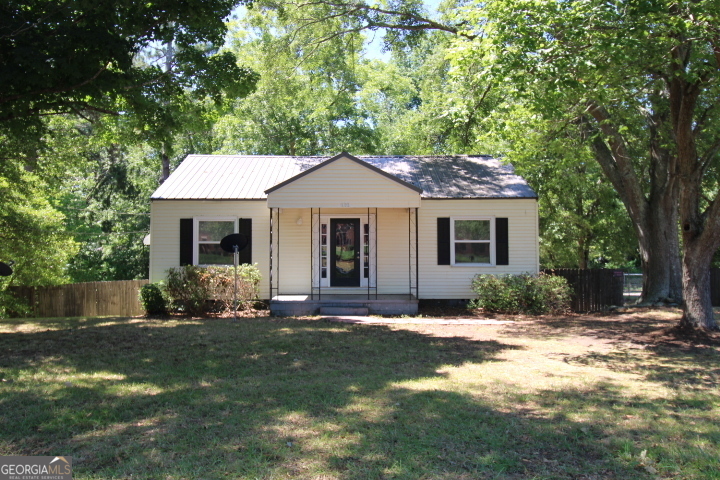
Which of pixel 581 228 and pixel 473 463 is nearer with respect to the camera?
pixel 473 463

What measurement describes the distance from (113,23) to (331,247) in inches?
324

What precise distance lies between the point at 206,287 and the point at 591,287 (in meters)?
10.5

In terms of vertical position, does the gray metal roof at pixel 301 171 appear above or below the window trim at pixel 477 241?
above

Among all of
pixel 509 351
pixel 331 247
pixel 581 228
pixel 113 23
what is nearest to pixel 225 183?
pixel 331 247

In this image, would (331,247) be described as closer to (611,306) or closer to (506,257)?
(506,257)

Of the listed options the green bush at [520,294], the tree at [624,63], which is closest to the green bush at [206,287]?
the green bush at [520,294]

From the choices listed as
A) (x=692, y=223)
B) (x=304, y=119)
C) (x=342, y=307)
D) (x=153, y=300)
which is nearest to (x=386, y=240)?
(x=342, y=307)

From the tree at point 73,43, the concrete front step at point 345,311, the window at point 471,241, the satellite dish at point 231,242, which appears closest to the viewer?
the tree at point 73,43

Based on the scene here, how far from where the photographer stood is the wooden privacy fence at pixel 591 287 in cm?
1577

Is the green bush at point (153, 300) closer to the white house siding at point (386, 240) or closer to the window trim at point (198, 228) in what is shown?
the white house siding at point (386, 240)

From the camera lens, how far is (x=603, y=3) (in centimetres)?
861

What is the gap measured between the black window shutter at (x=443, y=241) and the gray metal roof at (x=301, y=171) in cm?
74

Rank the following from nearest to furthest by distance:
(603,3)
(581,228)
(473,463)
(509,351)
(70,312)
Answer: (473,463) < (603,3) < (509,351) < (70,312) < (581,228)

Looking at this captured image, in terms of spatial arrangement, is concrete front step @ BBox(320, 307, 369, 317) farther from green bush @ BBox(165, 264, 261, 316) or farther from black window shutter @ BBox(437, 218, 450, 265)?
black window shutter @ BBox(437, 218, 450, 265)
